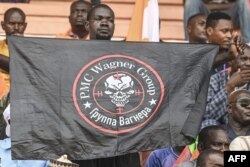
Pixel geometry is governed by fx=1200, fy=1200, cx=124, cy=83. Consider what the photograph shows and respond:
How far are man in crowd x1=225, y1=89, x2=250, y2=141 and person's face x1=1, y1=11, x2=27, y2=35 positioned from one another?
3165mm

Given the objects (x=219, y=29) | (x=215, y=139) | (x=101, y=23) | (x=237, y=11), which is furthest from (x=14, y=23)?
(x=215, y=139)

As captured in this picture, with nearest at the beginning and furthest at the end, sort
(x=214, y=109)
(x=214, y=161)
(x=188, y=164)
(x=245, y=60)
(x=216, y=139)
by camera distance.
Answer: (x=214, y=161)
(x=188, y=164)
(x=216, y=139)
(x=214, y=109)
(x=245, y=60)

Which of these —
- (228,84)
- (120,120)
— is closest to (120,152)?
(120,120)

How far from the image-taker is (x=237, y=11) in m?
14.4

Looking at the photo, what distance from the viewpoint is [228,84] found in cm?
1131

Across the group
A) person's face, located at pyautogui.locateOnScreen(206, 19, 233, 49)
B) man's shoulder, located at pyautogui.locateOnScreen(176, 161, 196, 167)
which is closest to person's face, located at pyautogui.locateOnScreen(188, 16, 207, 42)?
person's face, located at pyautogui.locateOnScreen(206, 19, 233, 49)

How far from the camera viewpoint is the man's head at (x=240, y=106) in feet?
35.9

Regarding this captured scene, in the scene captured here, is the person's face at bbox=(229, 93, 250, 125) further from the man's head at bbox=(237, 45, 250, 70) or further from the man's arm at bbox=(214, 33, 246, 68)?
the man's head at bbox=(237, 45, 250, 70)

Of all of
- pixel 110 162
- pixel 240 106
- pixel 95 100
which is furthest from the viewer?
pixel 240 106

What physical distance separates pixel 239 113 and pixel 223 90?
1.85 ft

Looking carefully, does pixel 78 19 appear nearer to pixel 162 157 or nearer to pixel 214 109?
pixel 214 109

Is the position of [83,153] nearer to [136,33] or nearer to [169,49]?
[169,49]

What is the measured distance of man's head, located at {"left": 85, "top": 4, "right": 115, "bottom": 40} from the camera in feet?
35.4

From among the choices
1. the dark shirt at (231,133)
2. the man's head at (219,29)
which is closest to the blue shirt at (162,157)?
the dark shirt at (231,133)
